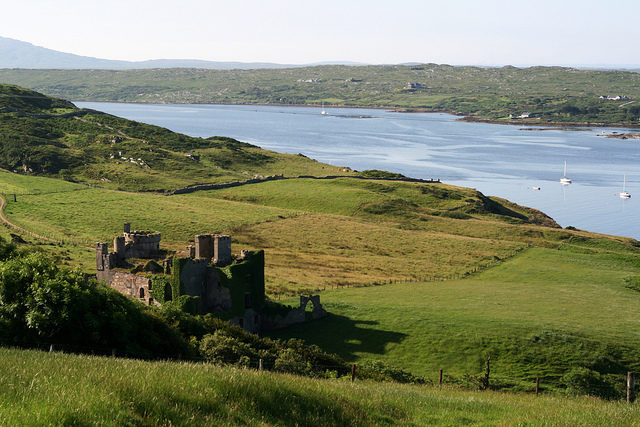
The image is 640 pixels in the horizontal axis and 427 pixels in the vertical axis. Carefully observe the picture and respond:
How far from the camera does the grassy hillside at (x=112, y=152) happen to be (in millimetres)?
129125

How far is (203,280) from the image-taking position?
145 ft

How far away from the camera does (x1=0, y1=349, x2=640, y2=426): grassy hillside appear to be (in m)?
12.6

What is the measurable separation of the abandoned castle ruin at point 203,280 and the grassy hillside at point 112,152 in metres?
77.1

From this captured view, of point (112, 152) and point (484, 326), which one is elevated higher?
point (112, 152)

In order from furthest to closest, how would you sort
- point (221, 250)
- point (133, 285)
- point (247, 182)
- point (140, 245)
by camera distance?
point (247, 182)
point (140, 245)
point (221, 250)
point (133, 285)

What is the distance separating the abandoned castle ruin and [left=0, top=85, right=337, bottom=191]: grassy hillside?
77.1m

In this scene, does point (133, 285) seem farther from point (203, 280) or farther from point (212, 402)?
point (212, 402)

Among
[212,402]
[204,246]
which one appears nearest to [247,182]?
[204,246]

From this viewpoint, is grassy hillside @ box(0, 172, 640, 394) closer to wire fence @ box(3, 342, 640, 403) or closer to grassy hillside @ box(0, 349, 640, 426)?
wire fence @ box(3, 342, 640, 403)

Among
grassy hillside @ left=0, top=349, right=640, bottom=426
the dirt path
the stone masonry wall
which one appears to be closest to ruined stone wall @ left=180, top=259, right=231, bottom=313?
the stone masonry wall

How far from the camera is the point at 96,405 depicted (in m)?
12.6

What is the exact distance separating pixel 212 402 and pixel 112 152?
457 ft

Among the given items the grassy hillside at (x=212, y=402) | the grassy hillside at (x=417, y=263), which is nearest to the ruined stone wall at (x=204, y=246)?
the grassy hillside at (x=417, y=263)

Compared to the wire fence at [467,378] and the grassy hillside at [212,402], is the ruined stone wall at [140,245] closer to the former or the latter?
the wire fence at [467,378]
